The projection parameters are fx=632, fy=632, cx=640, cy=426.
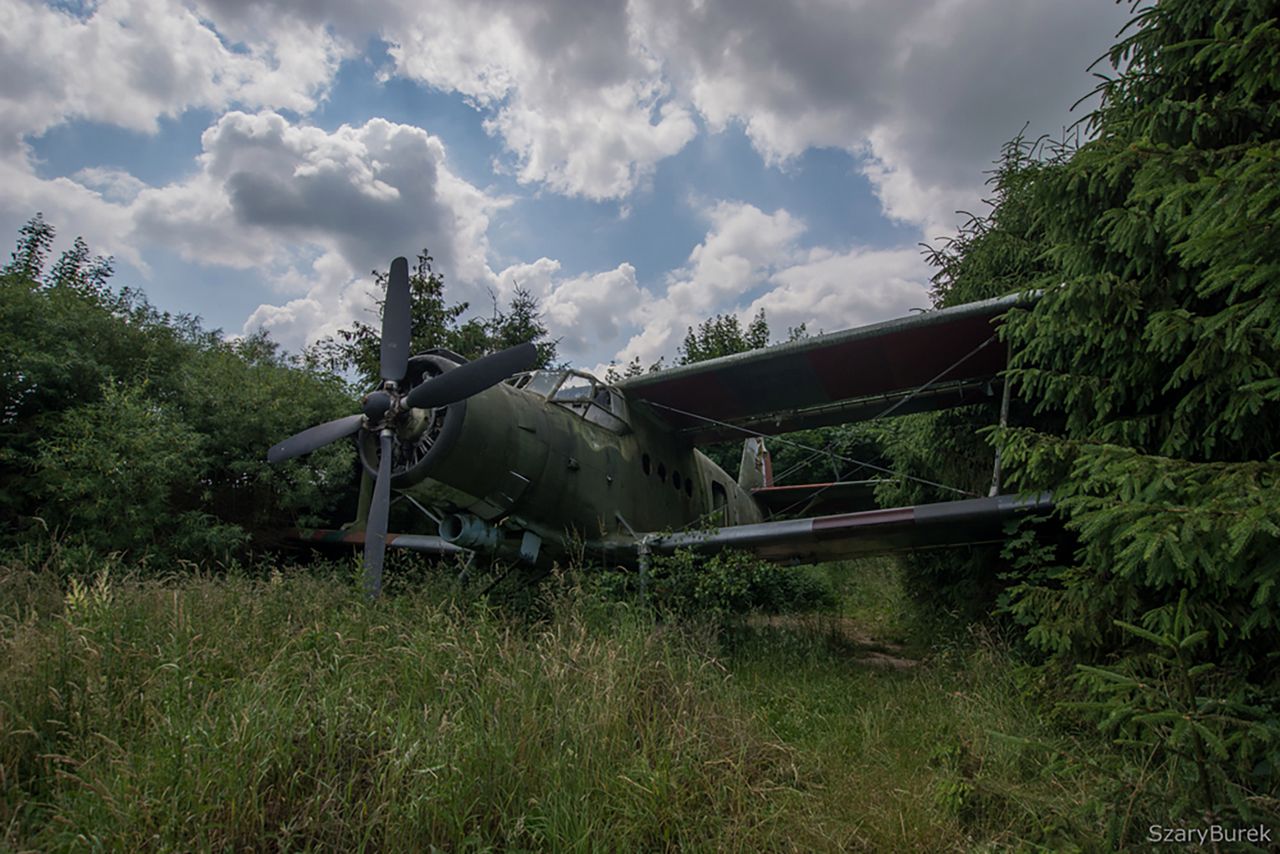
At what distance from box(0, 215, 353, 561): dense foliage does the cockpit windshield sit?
568 cm

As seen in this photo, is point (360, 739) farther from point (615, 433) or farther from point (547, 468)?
point (615, 433)

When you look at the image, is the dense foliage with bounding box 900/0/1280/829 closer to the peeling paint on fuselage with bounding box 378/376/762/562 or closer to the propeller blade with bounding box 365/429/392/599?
the peeling paint on fuselage with bounding box 378/376/762/562

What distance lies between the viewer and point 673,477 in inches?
363

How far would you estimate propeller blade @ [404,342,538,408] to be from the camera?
6.07 metres

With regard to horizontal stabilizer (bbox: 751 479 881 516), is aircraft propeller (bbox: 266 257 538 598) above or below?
above

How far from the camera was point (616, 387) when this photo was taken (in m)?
8.43

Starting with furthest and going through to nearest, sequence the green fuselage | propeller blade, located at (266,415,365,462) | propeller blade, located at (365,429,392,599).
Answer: propeller blade, located at (266,415,365,462) → the green fuselage → propeller blade, located at (365,429,392,599)

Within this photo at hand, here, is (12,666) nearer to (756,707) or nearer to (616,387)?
(756,707)

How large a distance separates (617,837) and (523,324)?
18.4 meters

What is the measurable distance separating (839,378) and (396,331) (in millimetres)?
5249

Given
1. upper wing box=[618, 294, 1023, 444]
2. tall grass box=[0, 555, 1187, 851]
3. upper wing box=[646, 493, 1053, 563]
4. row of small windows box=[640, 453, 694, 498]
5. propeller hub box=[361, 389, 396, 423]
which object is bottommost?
tall grass box=[0, 555, 1187, 851]

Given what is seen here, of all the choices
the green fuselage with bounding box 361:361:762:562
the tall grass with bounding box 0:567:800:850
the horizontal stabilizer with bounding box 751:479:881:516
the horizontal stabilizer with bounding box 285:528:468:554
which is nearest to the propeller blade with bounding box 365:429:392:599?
the green fuselage with bounding box 361:361:762:562

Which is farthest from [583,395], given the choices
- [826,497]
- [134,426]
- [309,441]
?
[134,426]

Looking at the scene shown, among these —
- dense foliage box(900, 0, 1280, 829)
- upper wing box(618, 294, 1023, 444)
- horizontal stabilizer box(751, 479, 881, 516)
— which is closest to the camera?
dense foliage box(900, 0, 1280, 829)
